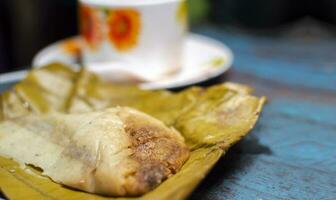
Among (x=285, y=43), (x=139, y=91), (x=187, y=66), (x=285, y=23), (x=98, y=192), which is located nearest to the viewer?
(x=98, y=192)

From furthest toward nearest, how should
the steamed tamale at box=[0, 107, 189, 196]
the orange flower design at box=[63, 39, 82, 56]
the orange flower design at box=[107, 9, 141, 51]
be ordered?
the orange flower design at box=[63, 39, 82, 56]
the orange flower design at box=[107, 9, 141, 51]
the steamed tamale at box=[0, 107, 189, 196]

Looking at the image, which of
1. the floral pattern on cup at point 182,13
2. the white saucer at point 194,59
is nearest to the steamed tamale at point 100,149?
the white saucer at point 194,59

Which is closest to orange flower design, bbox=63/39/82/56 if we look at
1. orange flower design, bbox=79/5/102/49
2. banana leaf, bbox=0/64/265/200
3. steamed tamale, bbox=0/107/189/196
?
orange flower design, bbox=79/5/102/49

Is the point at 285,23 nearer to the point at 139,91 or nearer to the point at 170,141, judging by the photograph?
the point at 139,91

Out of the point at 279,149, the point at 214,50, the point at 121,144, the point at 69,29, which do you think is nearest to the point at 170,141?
the point at 121,144

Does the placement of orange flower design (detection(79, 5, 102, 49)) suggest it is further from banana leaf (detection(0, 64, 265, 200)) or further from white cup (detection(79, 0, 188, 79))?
banana leaf (detection(0, 64, 265, 200))

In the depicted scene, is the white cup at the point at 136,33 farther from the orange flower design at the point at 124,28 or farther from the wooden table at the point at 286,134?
the wooden table at the point at 286,134
